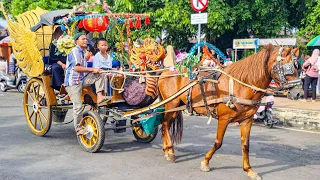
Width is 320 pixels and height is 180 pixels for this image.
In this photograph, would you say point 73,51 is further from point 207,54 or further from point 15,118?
point 15,118

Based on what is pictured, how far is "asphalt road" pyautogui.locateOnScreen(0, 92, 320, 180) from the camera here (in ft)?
20.0

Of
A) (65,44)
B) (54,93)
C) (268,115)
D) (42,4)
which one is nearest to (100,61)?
(65,44)

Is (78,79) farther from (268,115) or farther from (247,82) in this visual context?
(268,115)

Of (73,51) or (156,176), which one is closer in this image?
(156,176)

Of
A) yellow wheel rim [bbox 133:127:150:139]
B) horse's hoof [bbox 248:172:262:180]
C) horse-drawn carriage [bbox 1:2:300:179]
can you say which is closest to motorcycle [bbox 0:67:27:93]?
horse-drawn carriage [bbox 1:2:300:179]

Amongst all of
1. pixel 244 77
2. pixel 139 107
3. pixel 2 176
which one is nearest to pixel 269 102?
pixel 139 107

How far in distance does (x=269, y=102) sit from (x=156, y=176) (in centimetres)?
466

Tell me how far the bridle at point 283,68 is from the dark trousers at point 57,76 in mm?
3940

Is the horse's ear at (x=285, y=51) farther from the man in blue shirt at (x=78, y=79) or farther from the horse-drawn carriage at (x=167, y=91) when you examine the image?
the man in blue shirt at (x=78, y=79)

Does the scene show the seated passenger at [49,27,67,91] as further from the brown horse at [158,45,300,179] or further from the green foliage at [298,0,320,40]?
Answer: the green foliage at [298,0,320,40]

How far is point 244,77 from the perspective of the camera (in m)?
5.92

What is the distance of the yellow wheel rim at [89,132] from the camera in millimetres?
7242

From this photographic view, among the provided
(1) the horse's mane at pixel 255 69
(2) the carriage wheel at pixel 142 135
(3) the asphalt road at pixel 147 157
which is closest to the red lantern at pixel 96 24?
(2) the carriage wheel at pixel 142 135

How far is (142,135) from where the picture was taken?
8219mm
